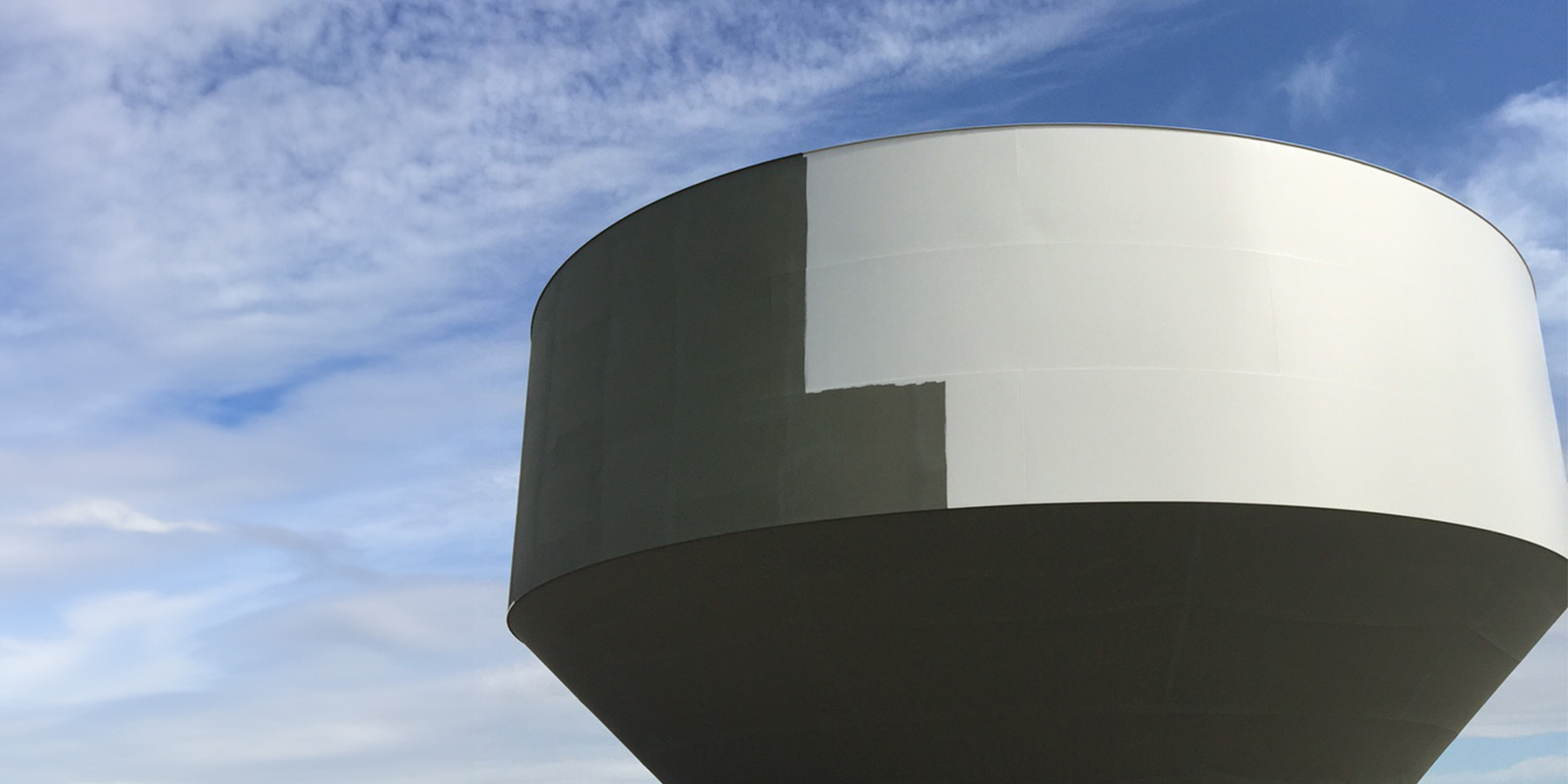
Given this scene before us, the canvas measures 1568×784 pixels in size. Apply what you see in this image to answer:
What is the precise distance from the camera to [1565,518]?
14789 millimetres

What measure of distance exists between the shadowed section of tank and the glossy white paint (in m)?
0.37

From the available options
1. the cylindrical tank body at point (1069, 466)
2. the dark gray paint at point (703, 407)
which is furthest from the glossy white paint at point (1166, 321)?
the dark gray paint at point (703, 407)

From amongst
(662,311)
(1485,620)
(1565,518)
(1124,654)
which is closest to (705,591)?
(662,311)

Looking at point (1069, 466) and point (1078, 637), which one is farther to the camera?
point (1078, 637)

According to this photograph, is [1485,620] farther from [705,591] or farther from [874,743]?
[705,591]

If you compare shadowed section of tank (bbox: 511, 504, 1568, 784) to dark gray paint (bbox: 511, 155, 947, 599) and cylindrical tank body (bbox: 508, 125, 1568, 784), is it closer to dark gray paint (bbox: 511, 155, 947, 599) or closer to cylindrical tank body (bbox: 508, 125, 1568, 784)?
cylindrical tank body (bbox: 508, 125, 1568, 784)

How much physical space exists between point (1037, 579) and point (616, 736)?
6.40 m

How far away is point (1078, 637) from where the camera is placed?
12.9 metres

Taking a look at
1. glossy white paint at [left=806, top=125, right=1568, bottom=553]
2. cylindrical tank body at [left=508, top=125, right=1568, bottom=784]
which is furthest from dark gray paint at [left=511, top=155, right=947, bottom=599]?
glossy white paint at [left=806, top=125, right=1568, bottom=553]

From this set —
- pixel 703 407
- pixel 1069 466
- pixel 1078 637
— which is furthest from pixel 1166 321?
pixel 703 407

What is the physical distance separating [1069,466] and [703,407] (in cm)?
357

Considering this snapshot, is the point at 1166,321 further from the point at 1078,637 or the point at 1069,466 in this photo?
the point at 1078,637

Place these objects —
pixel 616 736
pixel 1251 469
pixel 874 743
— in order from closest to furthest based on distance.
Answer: pixel 1251 469, pixel 874 743, pixel 616 736

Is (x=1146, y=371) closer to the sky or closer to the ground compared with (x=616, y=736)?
closer to the sky
